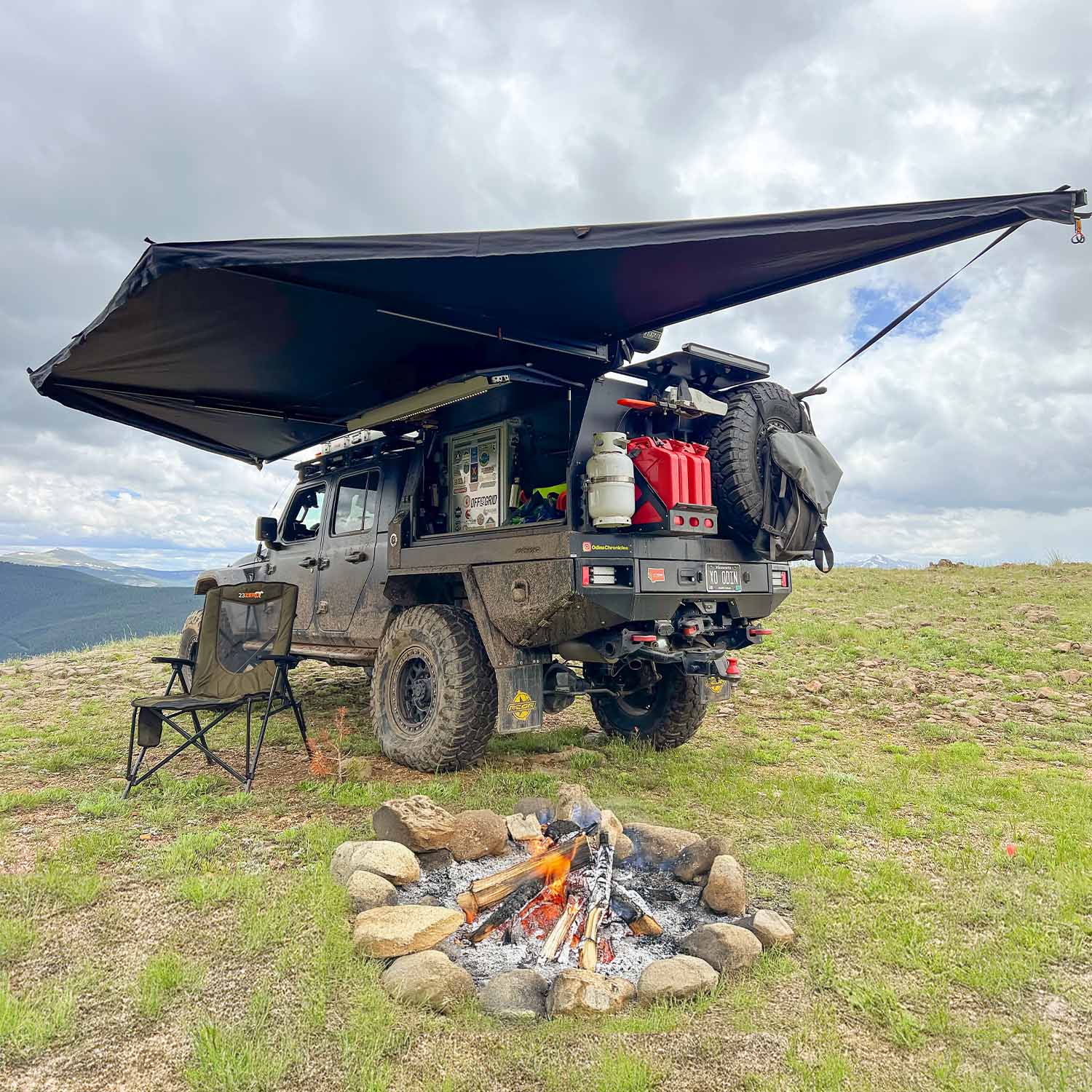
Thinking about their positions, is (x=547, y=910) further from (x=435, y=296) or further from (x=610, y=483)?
(x=435, y=296)

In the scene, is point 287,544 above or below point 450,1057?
above

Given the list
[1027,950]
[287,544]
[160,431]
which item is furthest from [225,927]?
[160,431]

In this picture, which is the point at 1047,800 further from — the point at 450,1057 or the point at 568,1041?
the point at 450,1057

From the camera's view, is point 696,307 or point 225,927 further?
point 696,307

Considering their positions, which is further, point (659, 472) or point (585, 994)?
point (659, 472)

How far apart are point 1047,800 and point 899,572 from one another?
11.3 metres

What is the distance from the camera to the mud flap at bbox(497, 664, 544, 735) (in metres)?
4.68

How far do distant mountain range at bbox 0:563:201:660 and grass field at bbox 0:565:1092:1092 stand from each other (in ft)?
150

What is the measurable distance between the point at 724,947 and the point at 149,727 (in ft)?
12.1

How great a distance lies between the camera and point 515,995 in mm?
2316

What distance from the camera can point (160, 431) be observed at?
7.20 meters

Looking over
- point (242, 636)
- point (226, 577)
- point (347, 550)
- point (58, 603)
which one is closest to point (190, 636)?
point (226, 577)

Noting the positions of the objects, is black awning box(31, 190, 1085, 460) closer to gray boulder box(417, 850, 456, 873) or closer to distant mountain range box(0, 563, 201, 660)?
gray boulder box(417, 850, 456, 873)

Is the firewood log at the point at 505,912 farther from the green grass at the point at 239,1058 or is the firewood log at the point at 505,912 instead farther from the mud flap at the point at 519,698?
the mud flap at the point at 519,698
